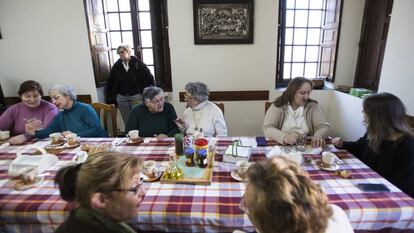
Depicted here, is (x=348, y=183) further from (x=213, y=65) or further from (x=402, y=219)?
(x=213, y=65)

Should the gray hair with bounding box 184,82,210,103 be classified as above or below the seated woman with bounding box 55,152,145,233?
above

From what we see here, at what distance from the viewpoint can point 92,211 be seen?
858mm

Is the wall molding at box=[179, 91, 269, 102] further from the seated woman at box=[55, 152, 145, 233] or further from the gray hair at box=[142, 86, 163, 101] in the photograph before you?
the seated woman at box=[55, 152, 145, 233]

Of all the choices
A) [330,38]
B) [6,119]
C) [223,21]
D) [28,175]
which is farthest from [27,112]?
[330,38]

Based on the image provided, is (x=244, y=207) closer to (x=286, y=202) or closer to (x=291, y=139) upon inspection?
(x=286, y=202)

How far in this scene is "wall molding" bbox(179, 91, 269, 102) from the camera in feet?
10.7

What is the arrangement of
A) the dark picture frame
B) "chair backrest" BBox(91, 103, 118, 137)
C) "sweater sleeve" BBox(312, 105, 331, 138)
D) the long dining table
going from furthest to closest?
the dark picture frame < "chair backrest" BBox(91, 103, 118, 137) < "sweater sleeve" BBox(312, 105, 331, 138) < the long dining table

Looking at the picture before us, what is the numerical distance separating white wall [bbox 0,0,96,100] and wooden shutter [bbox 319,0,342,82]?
301 centimetres

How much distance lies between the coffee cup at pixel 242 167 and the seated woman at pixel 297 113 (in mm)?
589

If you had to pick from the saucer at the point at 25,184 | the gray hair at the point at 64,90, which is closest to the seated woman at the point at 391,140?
the saucer at the point at 25,184

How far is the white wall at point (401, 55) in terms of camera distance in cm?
214

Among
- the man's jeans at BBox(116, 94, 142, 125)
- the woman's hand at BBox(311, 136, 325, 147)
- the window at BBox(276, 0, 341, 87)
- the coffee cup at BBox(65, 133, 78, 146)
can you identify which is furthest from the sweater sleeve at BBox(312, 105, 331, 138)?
the man's jeans at BBox(116, 94, 142, 125)

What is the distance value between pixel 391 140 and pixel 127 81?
279 centimetres

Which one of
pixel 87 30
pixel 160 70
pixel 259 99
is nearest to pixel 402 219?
pixel 259 99
